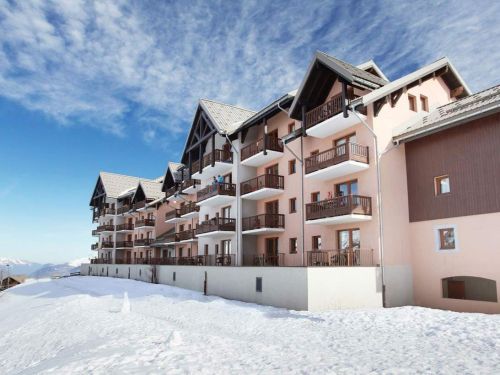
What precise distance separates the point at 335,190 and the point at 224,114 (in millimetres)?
13873

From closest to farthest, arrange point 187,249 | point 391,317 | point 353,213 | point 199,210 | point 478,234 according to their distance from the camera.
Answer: point 391,317 < point 478,234 < point 353,213 < point 199,210 < point 187,249

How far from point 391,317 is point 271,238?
1409cm

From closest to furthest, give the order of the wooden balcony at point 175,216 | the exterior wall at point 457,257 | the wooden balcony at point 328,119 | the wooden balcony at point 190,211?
the exterior wall at point 457,257 → the wooden balcony at point 328,119 → the wooden balcony at point 190,211 → the wooden balcony at point 175,216

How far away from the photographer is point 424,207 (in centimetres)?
2119

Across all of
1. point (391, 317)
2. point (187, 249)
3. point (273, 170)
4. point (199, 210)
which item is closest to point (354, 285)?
point (391, 317)

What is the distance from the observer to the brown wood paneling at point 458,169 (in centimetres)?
1836

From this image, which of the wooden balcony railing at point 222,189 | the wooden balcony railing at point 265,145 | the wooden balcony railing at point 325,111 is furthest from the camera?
the wooden balcony railing at point 222,189

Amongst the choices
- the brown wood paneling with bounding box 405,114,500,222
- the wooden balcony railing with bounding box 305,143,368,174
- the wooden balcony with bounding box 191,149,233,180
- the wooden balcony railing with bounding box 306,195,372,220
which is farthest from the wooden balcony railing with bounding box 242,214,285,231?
the brown wood paneling with bounding box 405,114,500,222

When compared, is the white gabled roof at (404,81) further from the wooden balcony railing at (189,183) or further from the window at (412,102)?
the wooden balcony railing at (189,183)

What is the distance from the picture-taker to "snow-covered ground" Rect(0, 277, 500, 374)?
9.77 metres

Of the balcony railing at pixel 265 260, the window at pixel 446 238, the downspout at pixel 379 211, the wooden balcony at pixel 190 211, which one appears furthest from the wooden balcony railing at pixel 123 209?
the window at pixel 446 238

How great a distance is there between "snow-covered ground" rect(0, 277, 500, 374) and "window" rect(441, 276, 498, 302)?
3782 mm

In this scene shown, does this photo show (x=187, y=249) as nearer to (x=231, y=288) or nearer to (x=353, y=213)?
(x=231, y=288)

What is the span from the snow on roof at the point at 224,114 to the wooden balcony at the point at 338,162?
9118 millimetres
